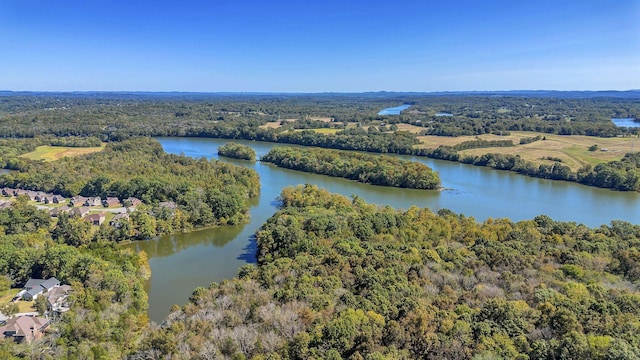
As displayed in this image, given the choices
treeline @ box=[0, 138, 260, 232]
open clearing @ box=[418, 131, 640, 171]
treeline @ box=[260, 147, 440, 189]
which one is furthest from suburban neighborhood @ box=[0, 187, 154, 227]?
open clearing @ box=[418, 131, 640, 171]

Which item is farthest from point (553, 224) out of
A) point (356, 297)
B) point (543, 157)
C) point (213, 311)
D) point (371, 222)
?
point (543, 157)

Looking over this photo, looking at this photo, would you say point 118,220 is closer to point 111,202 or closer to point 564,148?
point 111,202

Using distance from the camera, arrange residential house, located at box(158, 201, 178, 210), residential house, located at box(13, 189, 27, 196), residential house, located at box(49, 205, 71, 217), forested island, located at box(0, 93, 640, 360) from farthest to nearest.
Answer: residential house, located at box(13, 189, 27, 196) → residential house, located at box(158, 201, 178, 210) → residential house, located at box(49, 205, 71, 217) → forested island, located at box(0, 93, 640, 360)

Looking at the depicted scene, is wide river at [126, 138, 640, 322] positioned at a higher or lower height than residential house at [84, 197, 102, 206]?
lower

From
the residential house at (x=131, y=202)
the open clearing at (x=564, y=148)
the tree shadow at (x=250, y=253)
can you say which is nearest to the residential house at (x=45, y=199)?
the residential house at (x=131, y=202)

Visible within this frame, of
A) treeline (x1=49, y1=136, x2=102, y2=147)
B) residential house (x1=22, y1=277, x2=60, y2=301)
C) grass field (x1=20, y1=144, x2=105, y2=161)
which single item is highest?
treeline (x1=49, y1=136, x2=102, y2=147)

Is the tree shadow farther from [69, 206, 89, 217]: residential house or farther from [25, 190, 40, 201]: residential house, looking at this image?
[25, 190, 40, 201]: residential house

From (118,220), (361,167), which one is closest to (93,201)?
(118,220)
